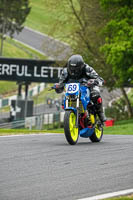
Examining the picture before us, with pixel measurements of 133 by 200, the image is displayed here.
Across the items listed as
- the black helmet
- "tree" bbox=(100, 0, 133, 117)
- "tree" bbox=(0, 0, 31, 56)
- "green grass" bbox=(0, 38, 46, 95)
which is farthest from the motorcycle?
"tree" bbox=(0, 0, 31, 56)

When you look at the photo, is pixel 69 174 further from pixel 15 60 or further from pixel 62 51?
pixel 15 60

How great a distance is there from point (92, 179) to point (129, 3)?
27781 mm

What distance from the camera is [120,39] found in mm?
31844

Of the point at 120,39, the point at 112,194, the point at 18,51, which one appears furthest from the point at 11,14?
the point at 112,194

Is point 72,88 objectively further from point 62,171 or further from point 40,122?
point 40,122

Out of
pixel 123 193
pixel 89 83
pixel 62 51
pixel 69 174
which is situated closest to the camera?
pixel 123 193

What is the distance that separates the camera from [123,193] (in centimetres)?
579

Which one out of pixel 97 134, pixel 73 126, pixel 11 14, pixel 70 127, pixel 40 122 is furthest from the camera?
pixel 11 14

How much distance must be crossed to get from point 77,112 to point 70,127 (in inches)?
15.0

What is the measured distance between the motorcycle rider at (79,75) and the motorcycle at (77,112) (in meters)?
0.16

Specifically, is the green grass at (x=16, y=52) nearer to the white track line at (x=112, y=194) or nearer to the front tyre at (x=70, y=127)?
the front tyre at (x=70, y=127)

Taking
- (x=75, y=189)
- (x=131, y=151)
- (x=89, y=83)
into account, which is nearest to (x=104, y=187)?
(x=75, y=189)

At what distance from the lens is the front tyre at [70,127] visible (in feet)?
32.7

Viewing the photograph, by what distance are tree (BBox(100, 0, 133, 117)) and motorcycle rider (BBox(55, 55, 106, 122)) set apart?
65.1 feet
